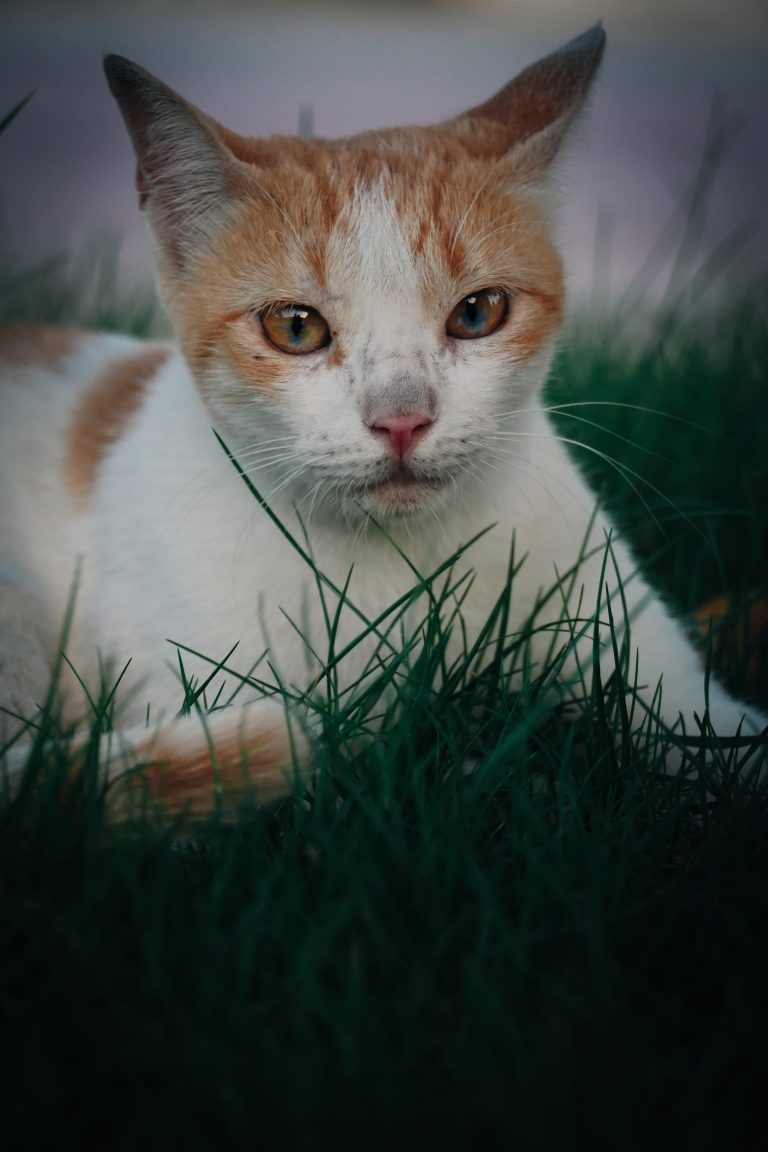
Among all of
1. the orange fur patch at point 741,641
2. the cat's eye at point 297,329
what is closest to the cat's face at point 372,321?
the cat's eye at point 297,329

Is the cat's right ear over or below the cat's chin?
over

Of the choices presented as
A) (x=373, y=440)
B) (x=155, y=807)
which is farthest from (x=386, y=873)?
(x=373, y=440)

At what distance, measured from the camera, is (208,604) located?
1.48m

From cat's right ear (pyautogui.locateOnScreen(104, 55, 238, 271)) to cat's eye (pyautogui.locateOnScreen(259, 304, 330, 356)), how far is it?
0.22 m

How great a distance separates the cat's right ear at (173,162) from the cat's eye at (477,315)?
0.39m

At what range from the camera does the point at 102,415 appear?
182 centimetres

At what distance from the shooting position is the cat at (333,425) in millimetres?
1312

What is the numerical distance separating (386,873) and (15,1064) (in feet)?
1.22

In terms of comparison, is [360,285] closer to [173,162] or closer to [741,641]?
[173,162]

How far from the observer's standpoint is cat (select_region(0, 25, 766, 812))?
4.30 feet

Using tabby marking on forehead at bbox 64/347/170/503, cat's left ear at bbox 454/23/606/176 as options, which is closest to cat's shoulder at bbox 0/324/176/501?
tabby marking on forehead at bbox 64/347/170/503

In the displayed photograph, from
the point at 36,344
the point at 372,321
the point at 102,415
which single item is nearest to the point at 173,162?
the point at 372,321

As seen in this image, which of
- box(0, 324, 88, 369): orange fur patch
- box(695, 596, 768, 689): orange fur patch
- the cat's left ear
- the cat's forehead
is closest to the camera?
the cat's forehead

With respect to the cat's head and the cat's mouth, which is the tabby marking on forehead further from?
the cat's mouth
